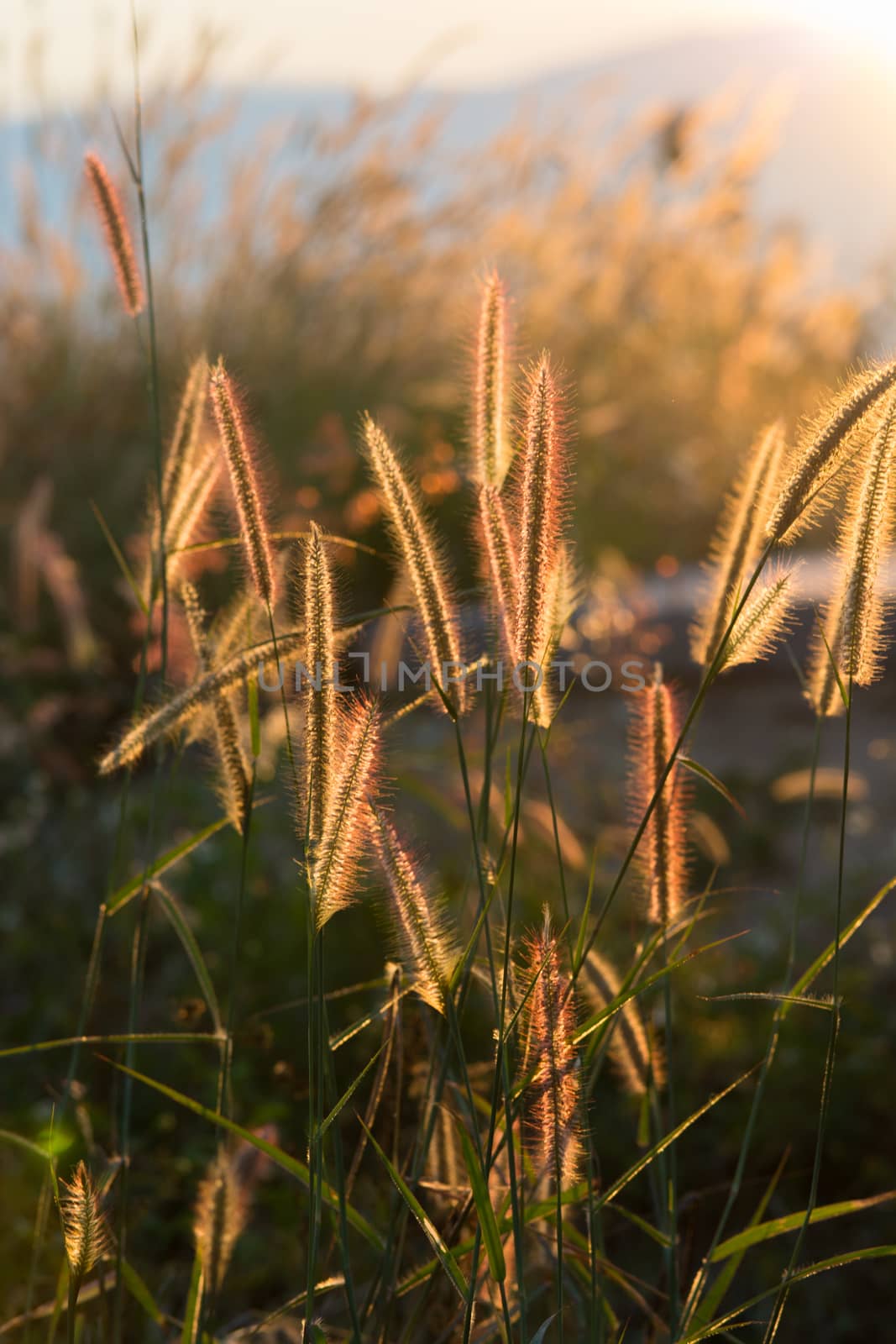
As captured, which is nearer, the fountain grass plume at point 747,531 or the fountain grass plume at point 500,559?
the fountain grass plume at point 500,559

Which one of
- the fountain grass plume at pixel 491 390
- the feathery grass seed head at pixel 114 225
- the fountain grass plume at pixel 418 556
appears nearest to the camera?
the fountain grass plume at pixel 418 556

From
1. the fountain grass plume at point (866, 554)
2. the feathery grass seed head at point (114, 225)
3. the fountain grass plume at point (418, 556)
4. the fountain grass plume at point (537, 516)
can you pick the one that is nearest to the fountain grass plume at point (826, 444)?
the fountain grass plume at point (866, 554)

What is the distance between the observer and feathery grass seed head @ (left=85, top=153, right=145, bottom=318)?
147 centimetres

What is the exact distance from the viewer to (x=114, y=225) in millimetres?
1464

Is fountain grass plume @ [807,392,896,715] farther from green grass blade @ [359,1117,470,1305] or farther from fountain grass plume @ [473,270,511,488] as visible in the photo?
green grass blade @ [359,1117,470,1305]

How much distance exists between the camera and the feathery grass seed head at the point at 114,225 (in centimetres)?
147

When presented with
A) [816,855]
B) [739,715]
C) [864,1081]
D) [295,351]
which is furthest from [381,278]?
[864,1081]

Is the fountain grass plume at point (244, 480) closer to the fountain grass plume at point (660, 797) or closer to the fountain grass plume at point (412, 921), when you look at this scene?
the fountain grass plume at point (412, 921)

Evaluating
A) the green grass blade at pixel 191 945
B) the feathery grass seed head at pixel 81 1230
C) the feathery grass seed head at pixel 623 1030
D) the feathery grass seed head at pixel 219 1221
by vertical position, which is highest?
the green grass blade at pixel 191 945

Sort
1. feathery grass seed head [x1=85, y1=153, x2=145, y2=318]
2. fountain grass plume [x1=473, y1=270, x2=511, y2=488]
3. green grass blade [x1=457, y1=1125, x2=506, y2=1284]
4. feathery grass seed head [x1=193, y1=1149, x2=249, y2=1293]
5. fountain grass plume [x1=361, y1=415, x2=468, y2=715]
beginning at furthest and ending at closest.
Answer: feathery grass seed head [x1=85, y1=153, x2=145, y2=318] < feathery grass seed head [x1=193, y1=1149, x2=249, y2=1293] < fountain grass plume [x1=473, y1=270, x2=511, y2=488] < fountain grass plume [x1=361, y1=415, x2=468, y2=715] < green grass blade [x1=457, y1=1125, x2=506, y2=1284]

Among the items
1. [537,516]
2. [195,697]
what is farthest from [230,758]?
[537,516]

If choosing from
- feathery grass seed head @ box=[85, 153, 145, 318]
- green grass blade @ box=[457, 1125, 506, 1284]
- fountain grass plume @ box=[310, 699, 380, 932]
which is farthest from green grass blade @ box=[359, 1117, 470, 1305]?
feathery grass seed head @ box=[85, 153, 145, 318]

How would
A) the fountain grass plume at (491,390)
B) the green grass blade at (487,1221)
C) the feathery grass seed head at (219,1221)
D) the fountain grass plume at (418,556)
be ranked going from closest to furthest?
the green grass blade at (487,1221), the fountain grass plume at (418,556), the fountain grass plume at (491,390), the feathery grass seed head at (219,1221)

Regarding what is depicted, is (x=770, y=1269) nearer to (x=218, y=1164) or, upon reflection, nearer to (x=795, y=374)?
(x=218, y=1164)
